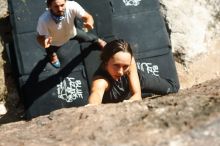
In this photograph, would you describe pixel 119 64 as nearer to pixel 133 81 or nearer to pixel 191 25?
pixel 133 81

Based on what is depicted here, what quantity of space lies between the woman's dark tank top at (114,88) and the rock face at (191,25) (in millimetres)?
2367

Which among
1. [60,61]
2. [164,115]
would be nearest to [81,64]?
[60,61]

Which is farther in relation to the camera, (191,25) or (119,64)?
(191,25)

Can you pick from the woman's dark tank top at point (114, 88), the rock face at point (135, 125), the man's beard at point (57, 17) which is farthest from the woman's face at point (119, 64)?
the man's beard at point (57, 17)

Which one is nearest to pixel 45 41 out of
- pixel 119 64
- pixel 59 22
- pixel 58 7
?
pixel 59 22

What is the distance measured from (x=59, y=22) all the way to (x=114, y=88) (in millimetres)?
1251

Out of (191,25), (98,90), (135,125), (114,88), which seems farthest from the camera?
(191,25)

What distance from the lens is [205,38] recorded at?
6035 millimetres

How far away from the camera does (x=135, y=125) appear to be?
2.08 m

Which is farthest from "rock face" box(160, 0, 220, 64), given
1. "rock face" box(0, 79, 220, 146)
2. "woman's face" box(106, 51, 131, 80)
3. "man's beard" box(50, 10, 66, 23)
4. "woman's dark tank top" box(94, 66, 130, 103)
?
"rock face" box(0, 79, 220, 146)

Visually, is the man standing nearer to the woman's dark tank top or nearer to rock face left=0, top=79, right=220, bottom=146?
the woman's dark tank top

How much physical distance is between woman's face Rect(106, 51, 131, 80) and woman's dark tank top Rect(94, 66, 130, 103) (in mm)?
62

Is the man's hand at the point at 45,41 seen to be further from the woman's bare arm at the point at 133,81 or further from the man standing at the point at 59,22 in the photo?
the woman's bare arm at the point at 133,81

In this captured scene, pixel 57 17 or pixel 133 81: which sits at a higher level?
pixel 57 17
